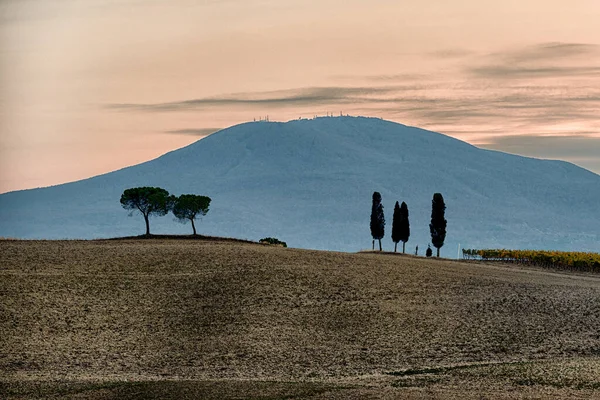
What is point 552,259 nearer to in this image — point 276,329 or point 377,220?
point 377,220

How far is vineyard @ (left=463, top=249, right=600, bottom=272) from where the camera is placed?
113125 mm

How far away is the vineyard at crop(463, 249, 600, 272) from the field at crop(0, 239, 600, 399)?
36334mm

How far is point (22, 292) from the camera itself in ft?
195

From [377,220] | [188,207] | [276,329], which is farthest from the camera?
[377,220]

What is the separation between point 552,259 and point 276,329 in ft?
230

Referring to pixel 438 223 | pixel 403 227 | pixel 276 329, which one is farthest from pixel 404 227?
pixel 276 329

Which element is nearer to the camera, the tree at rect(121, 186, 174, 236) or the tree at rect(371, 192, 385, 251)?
the tree at rect(121, 186, 174, 236)

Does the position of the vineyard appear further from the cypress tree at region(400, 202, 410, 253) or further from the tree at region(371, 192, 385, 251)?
the tree at region(371, 192, 385, 251)

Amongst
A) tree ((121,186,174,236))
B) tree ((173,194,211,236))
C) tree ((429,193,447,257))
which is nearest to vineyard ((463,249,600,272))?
tree ((429,193,447,257))

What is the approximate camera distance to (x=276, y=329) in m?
54.0

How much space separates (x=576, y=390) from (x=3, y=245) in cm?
5645

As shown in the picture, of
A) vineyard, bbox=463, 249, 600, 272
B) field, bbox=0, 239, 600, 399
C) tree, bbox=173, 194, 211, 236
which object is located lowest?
field, bbox=0, 239, 600, 399

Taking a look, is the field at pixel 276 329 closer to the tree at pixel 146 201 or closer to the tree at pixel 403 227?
the tree at pixel 146 201

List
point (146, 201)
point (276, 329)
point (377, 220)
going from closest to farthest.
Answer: point (276, 329), point (146, 201), point (377, 220)
